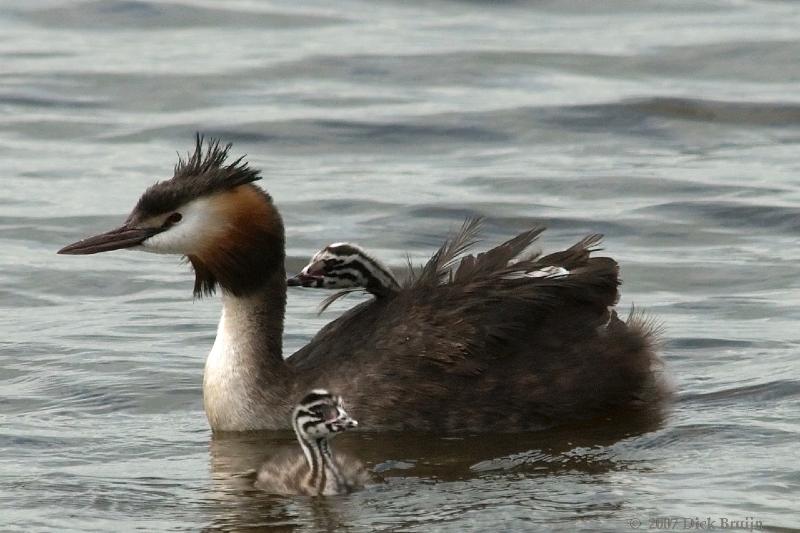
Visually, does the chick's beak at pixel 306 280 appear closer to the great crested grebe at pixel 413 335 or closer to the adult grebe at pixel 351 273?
the adult grebe at pixel 351 273

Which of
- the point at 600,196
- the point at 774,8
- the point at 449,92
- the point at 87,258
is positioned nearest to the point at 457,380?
the point at 87,258

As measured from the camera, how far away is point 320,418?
7.95m

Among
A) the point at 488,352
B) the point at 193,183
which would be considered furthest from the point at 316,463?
the point at 193,183

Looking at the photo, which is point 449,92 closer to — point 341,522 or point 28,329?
point 28,329

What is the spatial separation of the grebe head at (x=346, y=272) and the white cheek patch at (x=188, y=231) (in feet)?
1.56

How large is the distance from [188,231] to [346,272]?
789 millimetres

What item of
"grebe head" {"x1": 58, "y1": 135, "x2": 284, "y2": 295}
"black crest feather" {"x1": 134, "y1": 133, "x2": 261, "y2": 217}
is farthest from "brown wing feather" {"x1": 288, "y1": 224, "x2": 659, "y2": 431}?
"black crest feather" {"x1": 134, "y1": 133, "x2": 261, "y2": 217}

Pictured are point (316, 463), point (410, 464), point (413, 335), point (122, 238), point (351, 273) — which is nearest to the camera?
point (316, 463)

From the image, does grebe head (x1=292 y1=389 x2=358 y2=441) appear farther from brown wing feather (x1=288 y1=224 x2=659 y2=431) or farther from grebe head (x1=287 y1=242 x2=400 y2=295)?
grebe head (x1=287 y1=242 x2=400 y2=295)

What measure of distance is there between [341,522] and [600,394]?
2128 millimetres

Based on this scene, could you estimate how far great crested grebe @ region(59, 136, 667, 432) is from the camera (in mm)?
8984

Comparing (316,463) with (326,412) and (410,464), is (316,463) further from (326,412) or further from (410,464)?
(410,464)

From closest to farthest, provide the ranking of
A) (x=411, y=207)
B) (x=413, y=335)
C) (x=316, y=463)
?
1. (x=316, y=463)
2. (x=413, y=335)
3. (x=411, y=207)

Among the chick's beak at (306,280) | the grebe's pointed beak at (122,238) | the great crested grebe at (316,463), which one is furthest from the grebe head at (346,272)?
the great crested grebe at (316,463)
